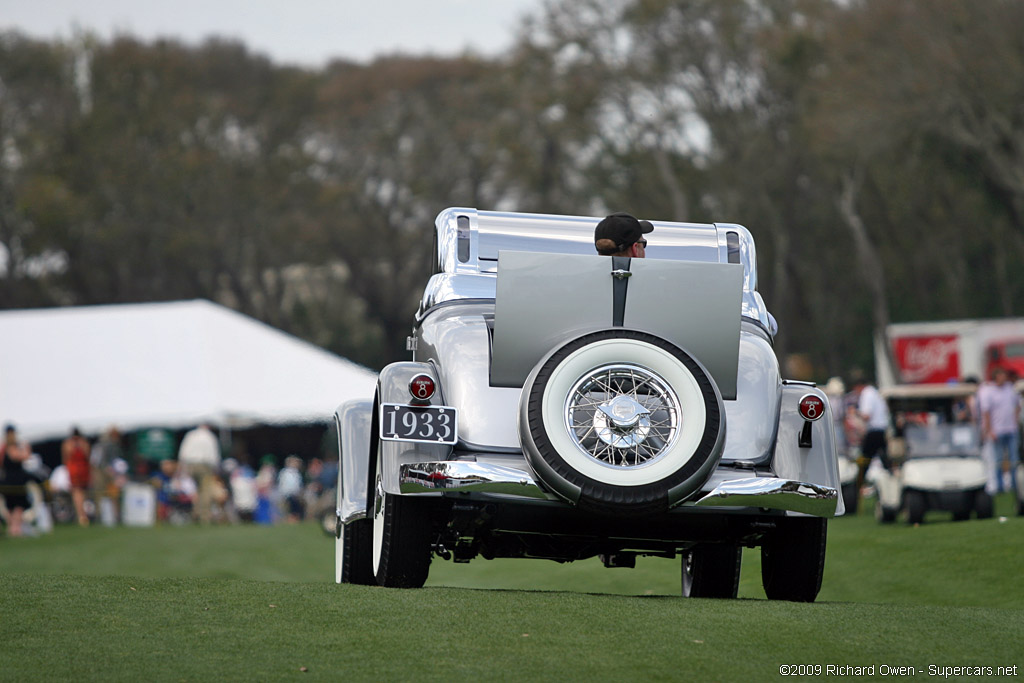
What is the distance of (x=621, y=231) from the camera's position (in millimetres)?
7344

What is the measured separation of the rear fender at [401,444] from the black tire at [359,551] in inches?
44.9

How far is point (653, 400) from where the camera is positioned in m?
6.45

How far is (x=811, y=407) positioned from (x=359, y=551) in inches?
103

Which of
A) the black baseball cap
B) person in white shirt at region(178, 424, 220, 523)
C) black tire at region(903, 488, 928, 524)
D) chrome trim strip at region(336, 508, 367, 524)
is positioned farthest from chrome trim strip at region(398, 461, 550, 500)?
person in white shirt at region(178, 424, 220, 523)

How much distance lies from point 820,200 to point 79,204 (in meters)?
23.6

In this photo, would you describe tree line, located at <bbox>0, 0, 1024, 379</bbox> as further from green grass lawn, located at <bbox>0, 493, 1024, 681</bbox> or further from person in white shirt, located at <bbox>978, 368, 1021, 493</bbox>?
green grass lawn, located at <bbox>0, 493, 1024, 681</bbox>

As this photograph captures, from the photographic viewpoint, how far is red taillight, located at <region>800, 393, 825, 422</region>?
692 centimetres

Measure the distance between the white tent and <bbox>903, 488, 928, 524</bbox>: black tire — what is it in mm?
16503

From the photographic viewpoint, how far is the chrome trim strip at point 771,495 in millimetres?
6438

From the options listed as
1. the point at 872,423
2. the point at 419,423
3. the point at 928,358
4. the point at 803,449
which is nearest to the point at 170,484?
the point at 872,423

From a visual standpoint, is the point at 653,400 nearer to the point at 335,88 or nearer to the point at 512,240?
the point at 512,240

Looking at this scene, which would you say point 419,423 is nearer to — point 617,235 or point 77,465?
point 617,235

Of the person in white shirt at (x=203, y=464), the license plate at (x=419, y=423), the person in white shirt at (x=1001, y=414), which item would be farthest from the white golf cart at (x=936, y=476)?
the person in white shirt at (x=203, y=464)

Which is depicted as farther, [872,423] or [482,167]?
[482,167]
